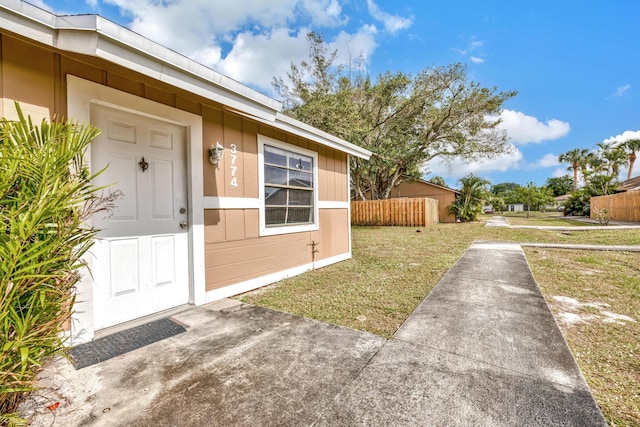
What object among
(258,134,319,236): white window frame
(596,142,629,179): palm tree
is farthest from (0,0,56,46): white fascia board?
(596,142,629,179): palm tree

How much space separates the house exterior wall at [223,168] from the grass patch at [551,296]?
1.23 ft

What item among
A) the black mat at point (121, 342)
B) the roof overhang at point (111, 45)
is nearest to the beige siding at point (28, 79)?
the roof overhang at point (111, 45)

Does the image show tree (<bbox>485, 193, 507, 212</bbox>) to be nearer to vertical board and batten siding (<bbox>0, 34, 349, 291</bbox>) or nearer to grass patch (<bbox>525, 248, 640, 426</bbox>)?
grass patch (<bbox>525, 248, 640, 426</bbox>)

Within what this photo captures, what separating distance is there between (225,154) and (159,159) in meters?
0.81

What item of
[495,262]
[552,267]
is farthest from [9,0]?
[552,267]

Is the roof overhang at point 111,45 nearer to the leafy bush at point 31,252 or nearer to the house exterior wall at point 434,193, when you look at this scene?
the leafy bush at point 31,252

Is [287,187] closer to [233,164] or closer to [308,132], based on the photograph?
[308,132]

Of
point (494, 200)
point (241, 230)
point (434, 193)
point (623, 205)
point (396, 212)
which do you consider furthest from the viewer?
point (494, 200)

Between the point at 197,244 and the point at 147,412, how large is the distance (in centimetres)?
195

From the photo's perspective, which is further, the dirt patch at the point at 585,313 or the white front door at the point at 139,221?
the dirt patch at the point at 585,313

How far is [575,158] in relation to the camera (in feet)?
115

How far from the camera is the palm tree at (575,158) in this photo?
3444 centimetres

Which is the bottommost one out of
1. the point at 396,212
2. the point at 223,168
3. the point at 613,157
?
the point at 396,212

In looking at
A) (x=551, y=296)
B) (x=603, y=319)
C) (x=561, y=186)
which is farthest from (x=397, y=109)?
(x=561, y=186)
